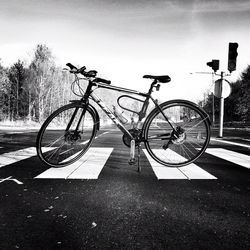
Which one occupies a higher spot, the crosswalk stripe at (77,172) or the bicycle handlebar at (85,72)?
the bicycle handlebar at (85,72)

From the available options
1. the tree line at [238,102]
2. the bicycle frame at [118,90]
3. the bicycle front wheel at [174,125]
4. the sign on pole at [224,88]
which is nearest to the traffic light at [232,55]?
the sign on pole at [224,88]

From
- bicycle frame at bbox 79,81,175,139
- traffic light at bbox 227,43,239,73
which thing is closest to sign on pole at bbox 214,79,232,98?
traffic light at bbox 227,43,239,73

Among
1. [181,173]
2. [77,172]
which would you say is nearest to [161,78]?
[181,173]

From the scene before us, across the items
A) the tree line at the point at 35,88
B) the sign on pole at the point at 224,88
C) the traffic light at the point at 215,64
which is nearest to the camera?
the traffic light at the point at 215,64

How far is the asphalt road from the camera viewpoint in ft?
5.33

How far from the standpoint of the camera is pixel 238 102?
47188 mm

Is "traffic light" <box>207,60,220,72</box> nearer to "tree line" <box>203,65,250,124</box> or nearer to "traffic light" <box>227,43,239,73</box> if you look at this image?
"traffic light" <box>227,43,239,73</box>

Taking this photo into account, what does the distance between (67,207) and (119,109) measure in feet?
6.30

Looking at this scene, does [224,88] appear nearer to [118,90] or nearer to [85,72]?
[118,90]

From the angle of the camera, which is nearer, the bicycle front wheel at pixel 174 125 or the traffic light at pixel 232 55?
the bicycle front wheel at pixel 174 125

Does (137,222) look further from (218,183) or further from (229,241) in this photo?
(218,183)

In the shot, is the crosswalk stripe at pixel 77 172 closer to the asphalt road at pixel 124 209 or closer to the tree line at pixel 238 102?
the asphalt road at pixel 124 209

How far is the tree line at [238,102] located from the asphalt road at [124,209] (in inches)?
1500

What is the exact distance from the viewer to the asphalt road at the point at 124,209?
1624 millimetres
